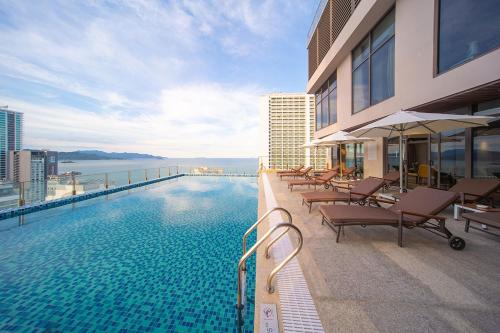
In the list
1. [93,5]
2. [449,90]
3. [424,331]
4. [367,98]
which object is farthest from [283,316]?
[93,5]

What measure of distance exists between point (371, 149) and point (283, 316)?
9.84 m

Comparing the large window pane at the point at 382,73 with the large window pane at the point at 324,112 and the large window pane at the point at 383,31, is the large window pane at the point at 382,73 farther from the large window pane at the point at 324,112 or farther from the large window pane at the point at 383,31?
the large window pane at the point at 324,112

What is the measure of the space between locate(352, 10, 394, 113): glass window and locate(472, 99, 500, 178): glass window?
8.79ft

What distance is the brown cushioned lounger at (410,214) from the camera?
2.75 m

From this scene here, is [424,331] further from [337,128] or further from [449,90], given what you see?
[337,128]

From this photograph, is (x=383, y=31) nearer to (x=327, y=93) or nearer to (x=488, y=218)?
(x=327, y=93)

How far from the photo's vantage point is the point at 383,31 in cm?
738

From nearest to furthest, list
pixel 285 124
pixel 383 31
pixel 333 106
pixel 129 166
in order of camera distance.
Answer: pixel 383 31 → pixel 333 106 → pixel 285 124 → pixel 129 166

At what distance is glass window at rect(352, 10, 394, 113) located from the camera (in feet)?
23.3

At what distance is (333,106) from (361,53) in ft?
11.7

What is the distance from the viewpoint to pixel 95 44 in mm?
9742

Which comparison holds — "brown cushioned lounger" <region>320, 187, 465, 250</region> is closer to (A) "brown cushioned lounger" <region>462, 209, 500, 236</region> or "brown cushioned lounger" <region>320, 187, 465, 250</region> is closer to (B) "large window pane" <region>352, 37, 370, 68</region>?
(A) "brown cushioned lounger" <region>462, 209, 500, 236</region>

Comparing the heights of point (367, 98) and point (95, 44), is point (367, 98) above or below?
below

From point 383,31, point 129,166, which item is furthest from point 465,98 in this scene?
point 129,166
